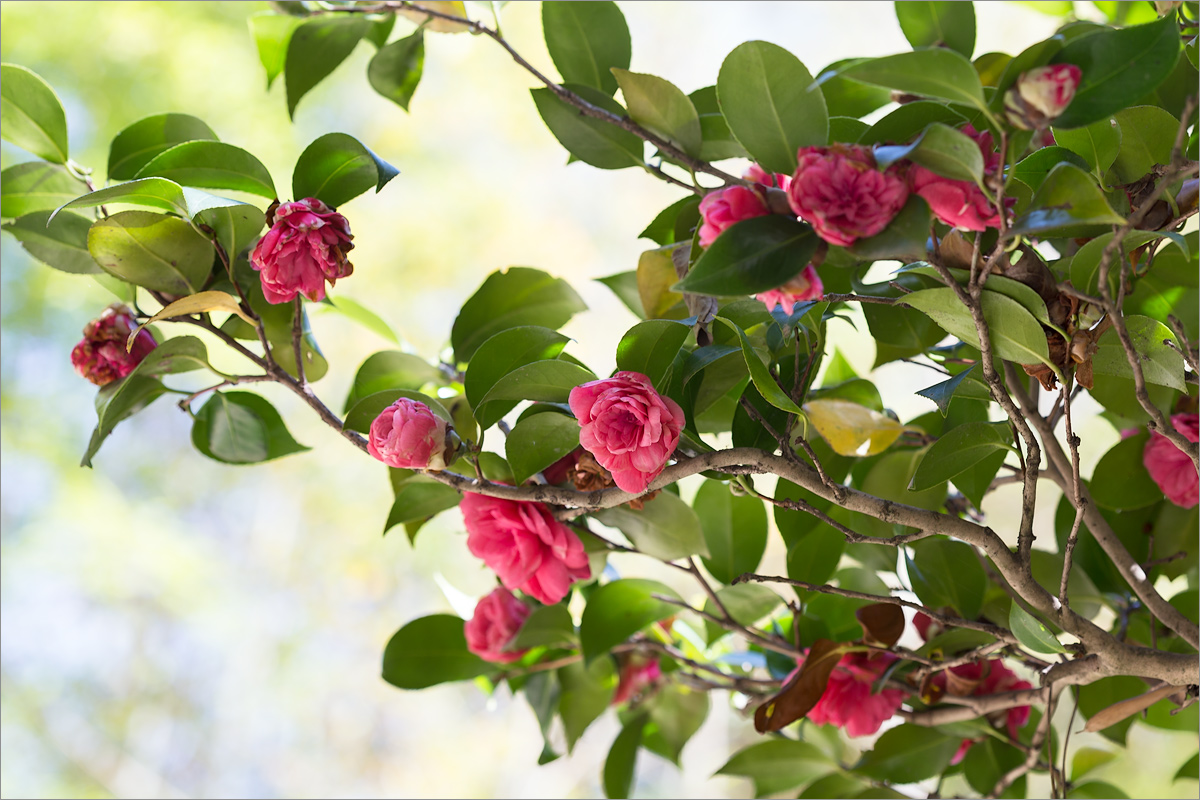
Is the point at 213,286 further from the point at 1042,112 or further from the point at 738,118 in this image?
the point at 1042,112

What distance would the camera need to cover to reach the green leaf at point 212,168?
1.49 ft

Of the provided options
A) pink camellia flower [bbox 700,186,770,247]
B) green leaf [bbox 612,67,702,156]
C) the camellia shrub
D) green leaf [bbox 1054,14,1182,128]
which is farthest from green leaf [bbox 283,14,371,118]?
green leaf [bbox 1054,14,1182,128]

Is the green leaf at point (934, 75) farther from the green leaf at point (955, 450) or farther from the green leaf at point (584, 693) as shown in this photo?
the green leaf at point (584, 693)

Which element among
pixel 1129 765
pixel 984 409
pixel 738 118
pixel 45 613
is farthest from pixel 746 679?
pixel 45 613

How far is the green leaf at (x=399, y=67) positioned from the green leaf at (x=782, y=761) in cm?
55

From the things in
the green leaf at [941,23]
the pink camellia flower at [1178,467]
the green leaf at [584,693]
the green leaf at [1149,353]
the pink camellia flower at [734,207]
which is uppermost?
the green leaf at [941,23]

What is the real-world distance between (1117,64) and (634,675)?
0.57 metres

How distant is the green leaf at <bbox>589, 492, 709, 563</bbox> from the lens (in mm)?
531

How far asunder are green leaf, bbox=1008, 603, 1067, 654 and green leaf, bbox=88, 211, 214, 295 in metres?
0.44

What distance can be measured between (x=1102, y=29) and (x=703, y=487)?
0.39 m

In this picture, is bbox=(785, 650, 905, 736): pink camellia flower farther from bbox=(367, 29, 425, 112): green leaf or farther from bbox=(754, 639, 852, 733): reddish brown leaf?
bbox=(367, 29, 425, 112): green leaf

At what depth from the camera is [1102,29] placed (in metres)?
0.32

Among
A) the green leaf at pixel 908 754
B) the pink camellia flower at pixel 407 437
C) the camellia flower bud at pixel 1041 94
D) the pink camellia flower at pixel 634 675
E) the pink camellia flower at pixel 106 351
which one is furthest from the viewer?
the pink camellia flower at pixel 634 675

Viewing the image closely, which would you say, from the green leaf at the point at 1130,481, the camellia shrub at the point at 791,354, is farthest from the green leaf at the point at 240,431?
the green leaf at the point at 1130,481
